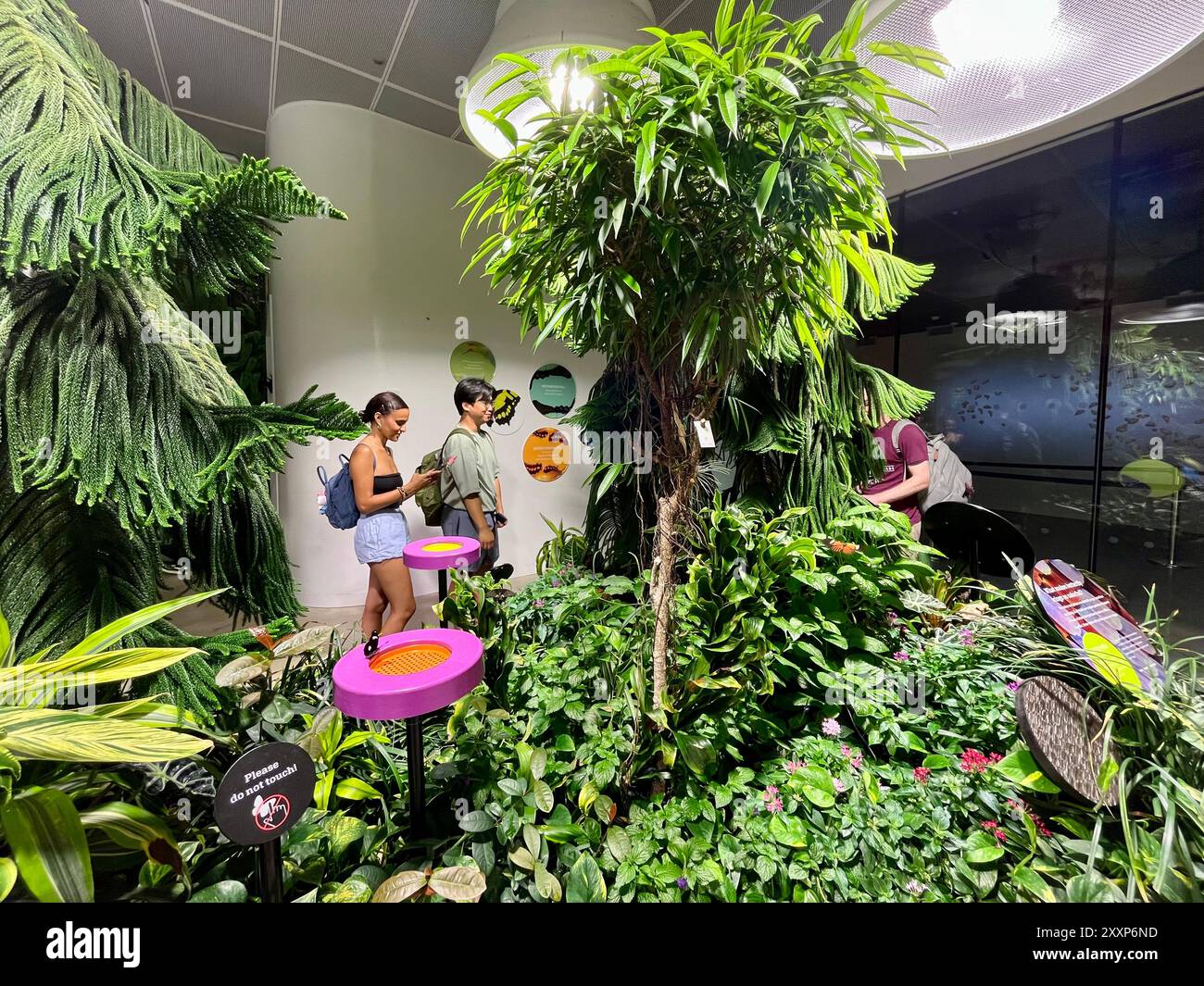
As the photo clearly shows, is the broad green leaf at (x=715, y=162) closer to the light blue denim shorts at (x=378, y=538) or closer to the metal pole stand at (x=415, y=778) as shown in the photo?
the metal pole stand at (x=415, y=778)

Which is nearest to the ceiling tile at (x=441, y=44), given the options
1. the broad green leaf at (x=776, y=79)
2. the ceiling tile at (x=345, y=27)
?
the ceiling tile at (x=345, y=27)

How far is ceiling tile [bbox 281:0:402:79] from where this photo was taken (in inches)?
80.3

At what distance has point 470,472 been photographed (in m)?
2.39

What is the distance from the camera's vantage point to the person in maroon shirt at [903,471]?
7.41 feet

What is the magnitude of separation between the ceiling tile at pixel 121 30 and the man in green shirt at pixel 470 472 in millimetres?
1913

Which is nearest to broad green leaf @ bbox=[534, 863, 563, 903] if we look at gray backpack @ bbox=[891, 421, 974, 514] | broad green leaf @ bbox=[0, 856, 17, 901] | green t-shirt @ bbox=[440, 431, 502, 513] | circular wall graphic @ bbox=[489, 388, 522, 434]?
broad green leaf @ bbox=[0, 856, 17, 901]

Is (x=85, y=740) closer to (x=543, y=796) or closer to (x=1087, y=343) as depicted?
(x=543, y=796)

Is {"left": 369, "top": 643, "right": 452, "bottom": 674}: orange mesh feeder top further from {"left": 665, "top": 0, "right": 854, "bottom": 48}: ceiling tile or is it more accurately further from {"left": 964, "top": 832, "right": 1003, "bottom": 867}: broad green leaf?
{"left": 665, "top": 0, "right": 854, "bottom": 48}: ceiling tile

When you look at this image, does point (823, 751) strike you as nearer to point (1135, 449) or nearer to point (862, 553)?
point (862, 553)

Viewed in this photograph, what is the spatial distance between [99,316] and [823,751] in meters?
1.83

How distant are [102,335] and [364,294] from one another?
248cm

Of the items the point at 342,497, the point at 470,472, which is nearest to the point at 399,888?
the point at 342,497

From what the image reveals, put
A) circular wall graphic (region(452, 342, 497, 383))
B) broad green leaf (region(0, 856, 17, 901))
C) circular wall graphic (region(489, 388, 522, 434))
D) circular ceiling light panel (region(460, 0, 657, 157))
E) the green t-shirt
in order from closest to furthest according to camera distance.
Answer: broad green leaf (region(0, 856, 17, 901)), circular ceiling light panel (region(460, 0, 657, 157)), the green t-shirt, circular wall graphic (region(452, 342, 497, 383)), circular wall graphic (region(489, 388, 522, 434))

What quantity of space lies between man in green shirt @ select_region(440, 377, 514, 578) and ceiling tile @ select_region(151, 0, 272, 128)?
5.94ft
